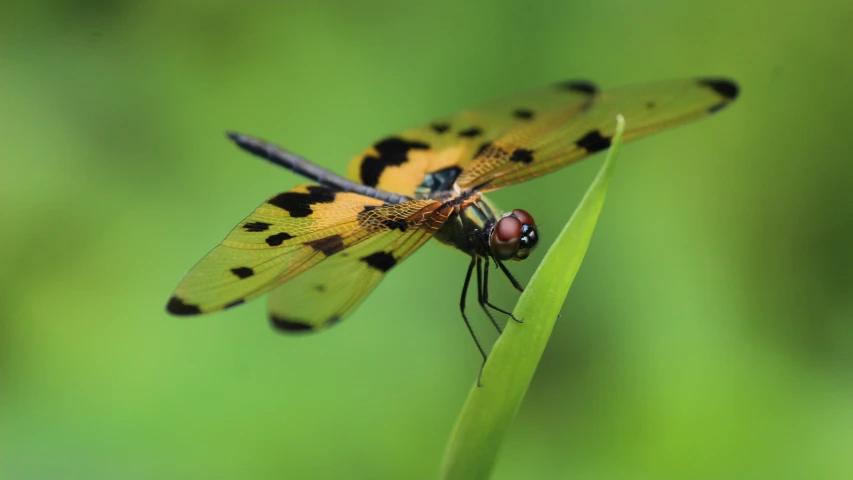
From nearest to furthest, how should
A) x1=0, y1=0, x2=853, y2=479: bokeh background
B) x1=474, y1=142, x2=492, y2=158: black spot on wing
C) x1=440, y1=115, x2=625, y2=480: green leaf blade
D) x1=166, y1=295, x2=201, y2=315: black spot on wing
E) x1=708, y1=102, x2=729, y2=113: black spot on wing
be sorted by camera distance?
x1=440, y1=115, x2=625, y2=480: green leaf blade
x1=166, y1=295, x2=201, y2=315: black spot on wing
x1=708, y1=102, x2=729, y2=113: black spot on wing
x1=474, y1=142, x2=492, y2=158: black spot on wing
x1=0, y1=0, x2=853, y2=479: bokeh background

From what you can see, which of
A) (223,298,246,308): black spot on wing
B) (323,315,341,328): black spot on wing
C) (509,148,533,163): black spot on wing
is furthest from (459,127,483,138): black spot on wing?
(223,298,246,308): black spot on wing

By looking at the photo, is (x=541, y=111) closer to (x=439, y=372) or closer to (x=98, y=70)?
(x=439, y=372)

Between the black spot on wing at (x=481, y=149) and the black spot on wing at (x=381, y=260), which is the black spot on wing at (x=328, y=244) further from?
the black spot on wing at (x=481, y=149)

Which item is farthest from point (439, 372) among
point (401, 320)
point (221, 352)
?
point (221, 352)

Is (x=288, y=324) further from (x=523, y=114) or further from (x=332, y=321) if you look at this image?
(x=523, y=114)

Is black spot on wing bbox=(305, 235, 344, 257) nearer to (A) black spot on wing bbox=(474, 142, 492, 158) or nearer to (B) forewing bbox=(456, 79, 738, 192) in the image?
(B) forewing bbox=(456, 79, 738, 192)

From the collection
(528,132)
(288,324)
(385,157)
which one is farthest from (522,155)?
(288,324)

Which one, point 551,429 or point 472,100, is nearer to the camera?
point 551,429
